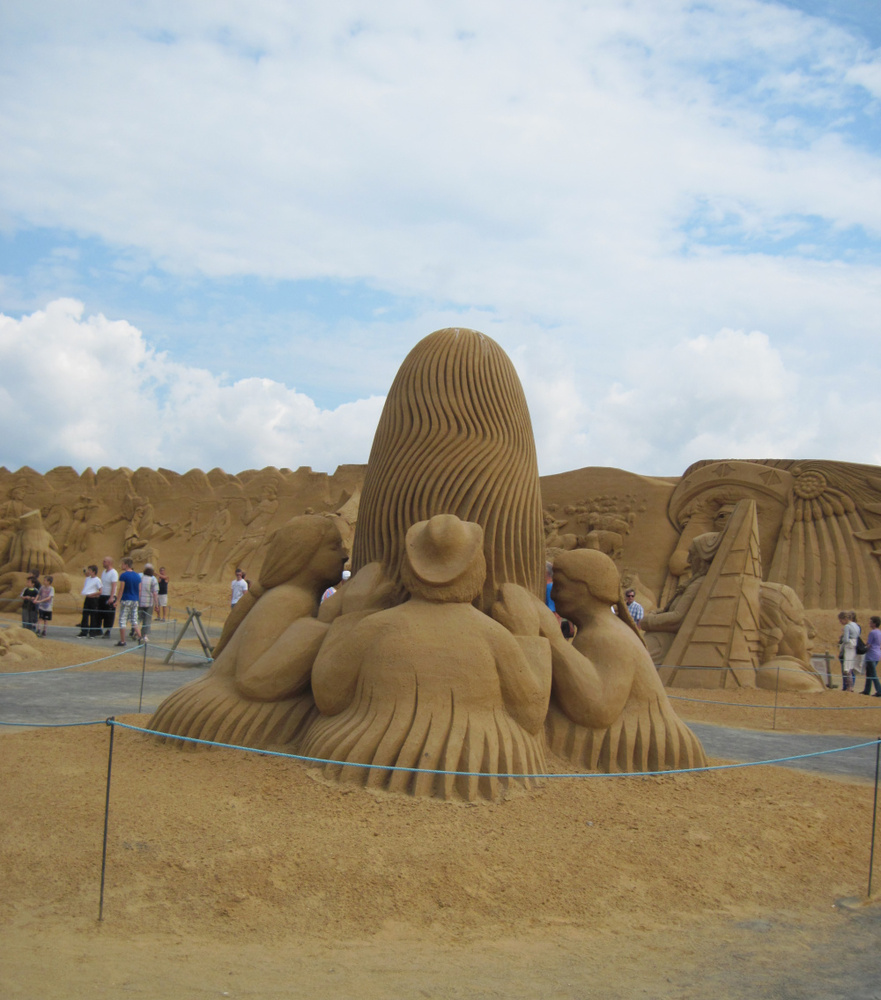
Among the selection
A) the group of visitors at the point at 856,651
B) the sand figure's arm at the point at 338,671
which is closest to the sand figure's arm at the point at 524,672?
the sand figure's arm at the point at 338,671

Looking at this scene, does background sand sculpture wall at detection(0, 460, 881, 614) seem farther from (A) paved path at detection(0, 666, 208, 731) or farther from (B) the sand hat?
(B) the sand hat

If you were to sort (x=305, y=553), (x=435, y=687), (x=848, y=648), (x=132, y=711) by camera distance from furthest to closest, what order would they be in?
(x=848, y=648), (x=132, y=711), (x=305, y=553), (x=435, y=687)

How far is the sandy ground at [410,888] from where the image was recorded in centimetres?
240

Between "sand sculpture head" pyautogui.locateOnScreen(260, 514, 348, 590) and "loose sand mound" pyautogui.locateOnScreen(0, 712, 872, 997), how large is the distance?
3.60 feet

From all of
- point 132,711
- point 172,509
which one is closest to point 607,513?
point 172,509

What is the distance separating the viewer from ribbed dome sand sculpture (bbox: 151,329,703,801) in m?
3.93

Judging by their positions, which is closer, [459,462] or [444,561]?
[444,561]

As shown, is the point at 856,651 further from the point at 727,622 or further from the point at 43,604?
the point at 43,604

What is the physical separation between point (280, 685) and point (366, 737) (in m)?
0.78

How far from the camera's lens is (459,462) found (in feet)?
15.5

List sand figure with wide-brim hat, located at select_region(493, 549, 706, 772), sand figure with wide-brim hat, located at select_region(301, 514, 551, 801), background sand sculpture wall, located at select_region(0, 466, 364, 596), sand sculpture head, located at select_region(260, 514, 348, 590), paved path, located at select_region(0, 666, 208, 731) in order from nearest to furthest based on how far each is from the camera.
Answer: sand figure with wide-brim hat, located at select_region(301, 514, 551, 801) < sand figure with wide-brim hat, located at select_region(493, 549, 706, 772) < sand sculpture head, located at select_region(260, 514, 348, 590) < paved path, located at select_region(0, 666, 208, 731) < background sand sculpture wall, located at select_region(0, 466, 364, 596)

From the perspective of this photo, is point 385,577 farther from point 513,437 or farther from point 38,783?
point 38,783

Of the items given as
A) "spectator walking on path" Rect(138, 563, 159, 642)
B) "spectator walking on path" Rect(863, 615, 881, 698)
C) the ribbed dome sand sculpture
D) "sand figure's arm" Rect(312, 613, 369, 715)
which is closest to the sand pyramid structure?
"spectator walking on path" Rect(863, 615, 881, 698)

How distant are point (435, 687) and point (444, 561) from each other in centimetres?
61
